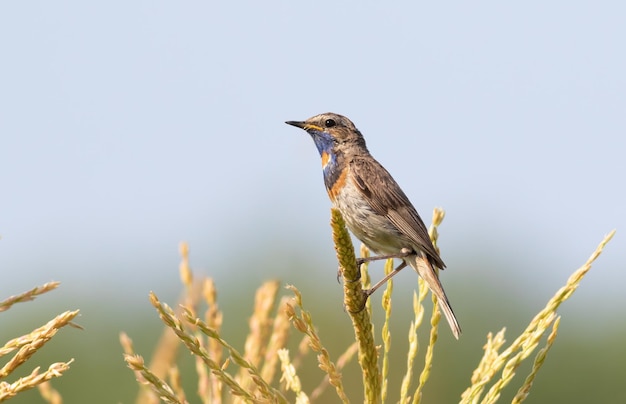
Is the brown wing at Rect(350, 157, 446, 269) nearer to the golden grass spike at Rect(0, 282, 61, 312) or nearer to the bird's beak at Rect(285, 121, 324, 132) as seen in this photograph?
the bird's beak at Rect(285, 121, 324, 132)

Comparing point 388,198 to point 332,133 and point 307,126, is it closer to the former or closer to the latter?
point 332,133

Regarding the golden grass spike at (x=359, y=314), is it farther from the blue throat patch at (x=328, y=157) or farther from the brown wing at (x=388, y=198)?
the blue throat patch at (x=328, y=157)

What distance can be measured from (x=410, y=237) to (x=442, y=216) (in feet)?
7.20

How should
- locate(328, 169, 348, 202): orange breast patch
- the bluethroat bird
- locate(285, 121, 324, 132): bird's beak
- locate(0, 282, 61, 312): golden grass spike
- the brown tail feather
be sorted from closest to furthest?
locate(0, 282, 61, 312): golden grass spike < the brown tail feather < the bluethroat bird < locate(328, 169, 348, 202): orange breast patch < locate(285, 121, 324, 132): bird's beak

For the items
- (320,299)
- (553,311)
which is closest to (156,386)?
(553,311)

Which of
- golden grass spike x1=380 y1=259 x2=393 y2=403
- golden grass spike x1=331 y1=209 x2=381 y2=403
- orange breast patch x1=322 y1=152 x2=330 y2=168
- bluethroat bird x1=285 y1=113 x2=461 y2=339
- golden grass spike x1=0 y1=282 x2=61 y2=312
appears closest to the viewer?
golden grass spike x1=0 y1=282 x2=61 y2=312

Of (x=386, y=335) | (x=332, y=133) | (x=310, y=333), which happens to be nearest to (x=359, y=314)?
(x=386, y=335)

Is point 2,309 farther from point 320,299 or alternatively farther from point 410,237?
point 320,299

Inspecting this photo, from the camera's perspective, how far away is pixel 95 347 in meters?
17.1

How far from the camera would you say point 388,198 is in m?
6.94

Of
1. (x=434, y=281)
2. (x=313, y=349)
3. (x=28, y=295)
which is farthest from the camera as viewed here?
(x=434, y=281)

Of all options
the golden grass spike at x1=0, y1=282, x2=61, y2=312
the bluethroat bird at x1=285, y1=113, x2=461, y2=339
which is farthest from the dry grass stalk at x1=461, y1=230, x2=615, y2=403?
the bluethroat bird at x1=285, y1=113, x2=461, y2=339

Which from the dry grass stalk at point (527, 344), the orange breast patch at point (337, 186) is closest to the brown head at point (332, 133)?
the orange breast patch at point (337, 186)

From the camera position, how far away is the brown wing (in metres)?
6.59
